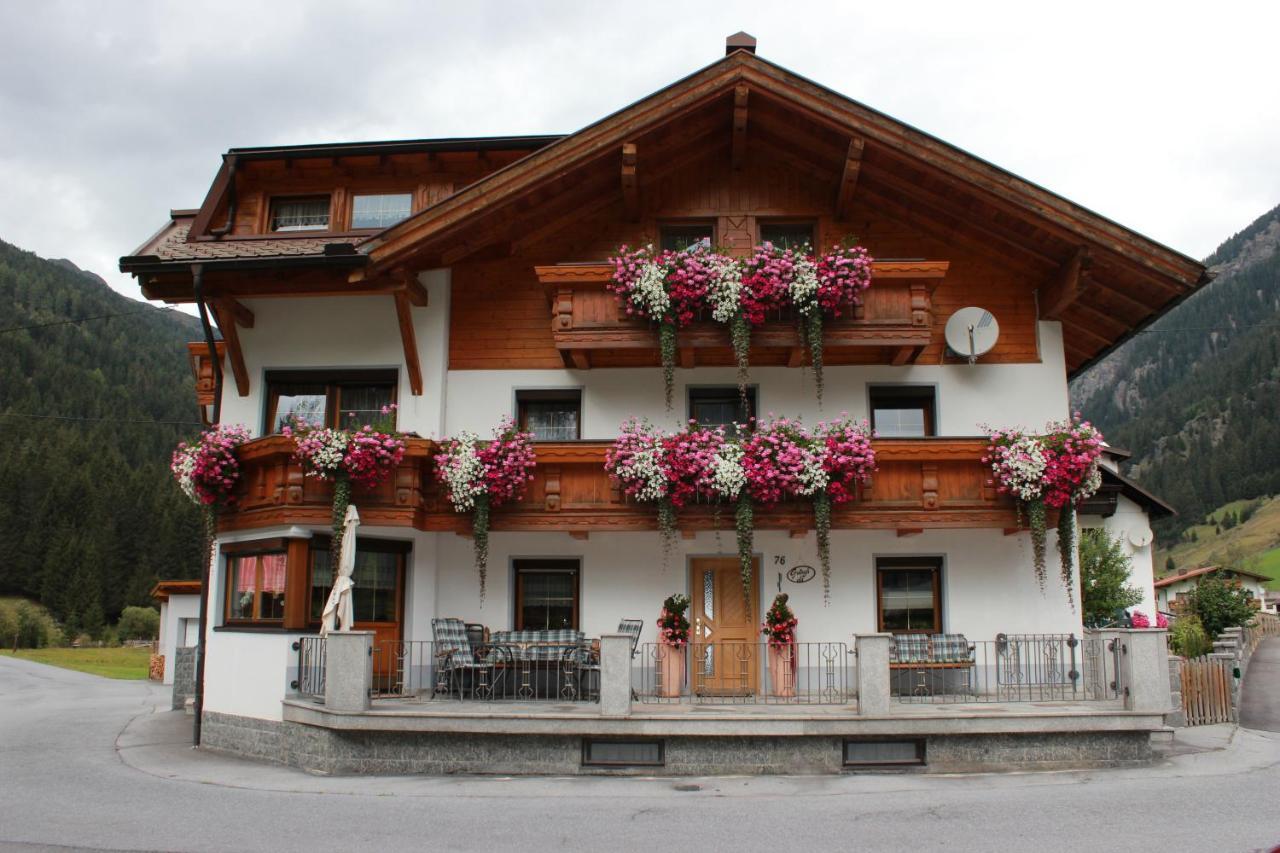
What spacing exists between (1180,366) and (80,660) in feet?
530

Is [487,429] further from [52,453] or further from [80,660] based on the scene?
[52,453]

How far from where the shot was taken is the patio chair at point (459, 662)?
44.6ft

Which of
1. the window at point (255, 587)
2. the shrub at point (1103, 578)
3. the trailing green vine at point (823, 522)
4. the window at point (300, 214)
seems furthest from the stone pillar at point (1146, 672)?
the shrub at point (1103, 578)

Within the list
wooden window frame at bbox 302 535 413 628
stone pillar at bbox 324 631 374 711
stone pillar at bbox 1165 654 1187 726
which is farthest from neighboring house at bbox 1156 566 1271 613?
stone pillar at bbox 324 631 374 711

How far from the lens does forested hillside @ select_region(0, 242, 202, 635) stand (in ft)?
250

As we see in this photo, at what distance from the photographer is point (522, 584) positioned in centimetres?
1577

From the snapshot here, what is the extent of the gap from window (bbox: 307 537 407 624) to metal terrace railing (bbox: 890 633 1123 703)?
6683 millimetres

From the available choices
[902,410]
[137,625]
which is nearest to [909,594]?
[902,410]

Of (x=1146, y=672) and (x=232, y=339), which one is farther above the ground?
(x=232, y=339)

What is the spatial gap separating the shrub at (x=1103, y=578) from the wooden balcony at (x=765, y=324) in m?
14.2

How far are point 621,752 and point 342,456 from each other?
489cm

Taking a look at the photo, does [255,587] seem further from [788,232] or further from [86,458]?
[86,458]

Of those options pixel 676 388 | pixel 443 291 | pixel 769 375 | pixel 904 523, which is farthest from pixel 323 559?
pixel 904 523

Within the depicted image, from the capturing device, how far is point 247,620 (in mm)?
14898
